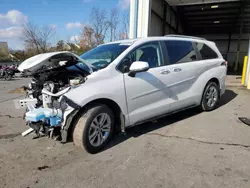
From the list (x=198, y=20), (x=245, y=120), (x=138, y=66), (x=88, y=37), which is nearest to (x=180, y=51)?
(x=138, y=66)

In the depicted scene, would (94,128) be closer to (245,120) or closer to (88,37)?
(245,120)

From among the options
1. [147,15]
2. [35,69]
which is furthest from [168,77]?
[147,15]

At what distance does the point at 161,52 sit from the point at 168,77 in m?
0.51

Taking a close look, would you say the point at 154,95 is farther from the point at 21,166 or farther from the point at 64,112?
the point at 21,166

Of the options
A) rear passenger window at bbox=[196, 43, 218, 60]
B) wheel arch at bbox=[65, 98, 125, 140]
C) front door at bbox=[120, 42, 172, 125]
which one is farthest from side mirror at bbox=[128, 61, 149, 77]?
rear passenger window at bbox=[196, 43, 218, 60]

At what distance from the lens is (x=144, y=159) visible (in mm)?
3037

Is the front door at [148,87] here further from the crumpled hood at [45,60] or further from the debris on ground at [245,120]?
the debris on ground at [245,120]

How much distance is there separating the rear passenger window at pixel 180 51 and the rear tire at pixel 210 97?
896 millimetres

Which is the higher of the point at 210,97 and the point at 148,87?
the point at 148,87

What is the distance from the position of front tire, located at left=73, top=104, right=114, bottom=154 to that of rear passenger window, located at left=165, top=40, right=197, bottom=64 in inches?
70.1

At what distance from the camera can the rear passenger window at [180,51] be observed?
415 centimetres

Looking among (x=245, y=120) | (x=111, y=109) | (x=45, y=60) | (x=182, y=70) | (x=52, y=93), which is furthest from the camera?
(x=245, y=120)

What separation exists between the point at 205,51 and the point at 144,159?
3.34 m

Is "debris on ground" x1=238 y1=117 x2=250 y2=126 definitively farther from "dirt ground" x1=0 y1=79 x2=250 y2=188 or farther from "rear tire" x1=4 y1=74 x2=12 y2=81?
"rear tire" x1=4 y1=74 x2=12 y2=81
